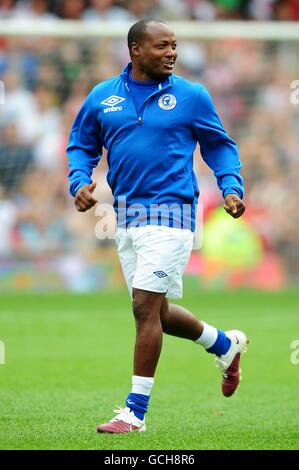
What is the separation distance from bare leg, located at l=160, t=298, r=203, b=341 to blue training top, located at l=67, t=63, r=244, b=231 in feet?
1.95

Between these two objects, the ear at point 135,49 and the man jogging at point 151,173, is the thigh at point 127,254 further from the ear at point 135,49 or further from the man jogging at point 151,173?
the ear at point 135,49

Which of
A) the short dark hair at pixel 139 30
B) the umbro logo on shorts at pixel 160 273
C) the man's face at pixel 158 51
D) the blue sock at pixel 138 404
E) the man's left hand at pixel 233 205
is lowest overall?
the blue sock at pixel 138 404

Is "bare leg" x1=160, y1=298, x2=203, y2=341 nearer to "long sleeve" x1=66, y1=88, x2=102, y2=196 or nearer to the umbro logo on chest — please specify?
"long sleeve" x1=66, y1=88, x2=102, y2=196

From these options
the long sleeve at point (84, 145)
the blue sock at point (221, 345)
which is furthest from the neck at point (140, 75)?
the blue sock at point (221, 345)

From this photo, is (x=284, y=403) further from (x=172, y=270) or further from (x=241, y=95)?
(x=241, y=95)

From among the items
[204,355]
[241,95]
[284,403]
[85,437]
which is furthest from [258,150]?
[85,437]

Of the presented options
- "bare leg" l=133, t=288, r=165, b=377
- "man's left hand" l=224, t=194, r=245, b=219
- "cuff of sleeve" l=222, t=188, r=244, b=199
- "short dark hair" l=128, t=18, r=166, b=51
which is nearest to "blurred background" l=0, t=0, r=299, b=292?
"short dark hair" l=128, t=18, r=166, b=51

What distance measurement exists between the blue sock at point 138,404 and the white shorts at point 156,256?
64cm

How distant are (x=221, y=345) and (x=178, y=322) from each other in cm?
46

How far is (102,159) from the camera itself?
16.3 meters

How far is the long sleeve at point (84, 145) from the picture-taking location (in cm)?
687

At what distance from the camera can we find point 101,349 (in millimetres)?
10719

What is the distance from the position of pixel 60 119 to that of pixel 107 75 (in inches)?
39.5

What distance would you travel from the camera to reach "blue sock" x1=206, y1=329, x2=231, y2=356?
7336 millimetres
